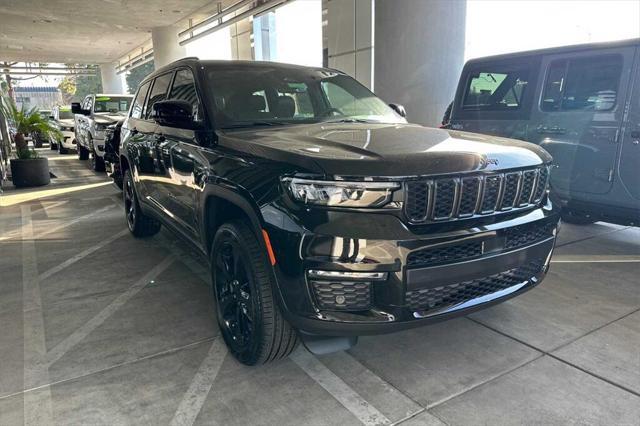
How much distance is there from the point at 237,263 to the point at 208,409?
0.76 metres

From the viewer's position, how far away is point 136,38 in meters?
21.5

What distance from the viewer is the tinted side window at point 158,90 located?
408 centimetres

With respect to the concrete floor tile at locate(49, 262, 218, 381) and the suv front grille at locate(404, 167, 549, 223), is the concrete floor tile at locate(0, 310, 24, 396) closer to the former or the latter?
the concrete floor tile at locate(49, 262, 218, 381)

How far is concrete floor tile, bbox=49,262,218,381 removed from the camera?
284cm

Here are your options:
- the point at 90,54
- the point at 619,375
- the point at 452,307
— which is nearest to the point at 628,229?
the point at 619,375

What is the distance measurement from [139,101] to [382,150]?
3.59 metres

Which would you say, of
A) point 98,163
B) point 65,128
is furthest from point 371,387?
point 65,128

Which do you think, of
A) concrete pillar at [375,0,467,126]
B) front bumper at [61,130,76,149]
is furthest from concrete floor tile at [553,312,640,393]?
front bumper at [61,130,76,149]

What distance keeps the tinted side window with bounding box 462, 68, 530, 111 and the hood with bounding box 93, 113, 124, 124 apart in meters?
8.00

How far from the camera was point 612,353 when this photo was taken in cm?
280

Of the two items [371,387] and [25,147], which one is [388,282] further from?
[25,147]

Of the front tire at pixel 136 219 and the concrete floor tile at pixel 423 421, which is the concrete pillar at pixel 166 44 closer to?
the front tire at pixel 136 219

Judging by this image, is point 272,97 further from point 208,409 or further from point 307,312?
point 208,409

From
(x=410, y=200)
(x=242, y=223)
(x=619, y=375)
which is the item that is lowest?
(x=619, y=375)
